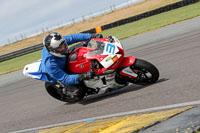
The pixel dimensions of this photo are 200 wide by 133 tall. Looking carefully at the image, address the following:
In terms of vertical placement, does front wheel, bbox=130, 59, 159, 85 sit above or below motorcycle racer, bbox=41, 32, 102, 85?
below

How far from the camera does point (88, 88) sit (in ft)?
23.0

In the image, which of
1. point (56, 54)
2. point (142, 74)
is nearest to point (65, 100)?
point (56, 54)

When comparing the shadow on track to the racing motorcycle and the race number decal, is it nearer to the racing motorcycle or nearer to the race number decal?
the racing motorcycle

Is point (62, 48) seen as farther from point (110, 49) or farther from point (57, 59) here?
point (110, 49)

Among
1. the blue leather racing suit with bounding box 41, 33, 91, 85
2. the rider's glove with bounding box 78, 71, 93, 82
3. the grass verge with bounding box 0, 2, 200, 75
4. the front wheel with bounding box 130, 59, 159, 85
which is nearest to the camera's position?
the front wheel with bounding box 130, 59, 159, 85

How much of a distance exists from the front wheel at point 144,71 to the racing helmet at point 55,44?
4.57 ft

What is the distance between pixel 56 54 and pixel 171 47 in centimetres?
509

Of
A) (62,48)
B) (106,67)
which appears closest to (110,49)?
(106,67)

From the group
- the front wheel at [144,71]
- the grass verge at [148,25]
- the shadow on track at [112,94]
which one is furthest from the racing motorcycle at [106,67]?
the grass verge at [148,25]

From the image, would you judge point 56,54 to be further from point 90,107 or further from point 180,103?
point 180,103

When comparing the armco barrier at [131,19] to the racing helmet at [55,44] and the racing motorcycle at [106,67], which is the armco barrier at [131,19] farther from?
the racing helmet at [55,44]

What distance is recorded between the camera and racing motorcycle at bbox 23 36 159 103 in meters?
6.37

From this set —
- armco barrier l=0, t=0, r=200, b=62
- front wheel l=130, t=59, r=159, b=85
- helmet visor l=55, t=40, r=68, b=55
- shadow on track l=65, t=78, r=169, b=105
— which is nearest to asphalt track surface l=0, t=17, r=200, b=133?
shadow on track l=65, t=78, r=169, b=105

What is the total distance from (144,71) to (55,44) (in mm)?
1779
